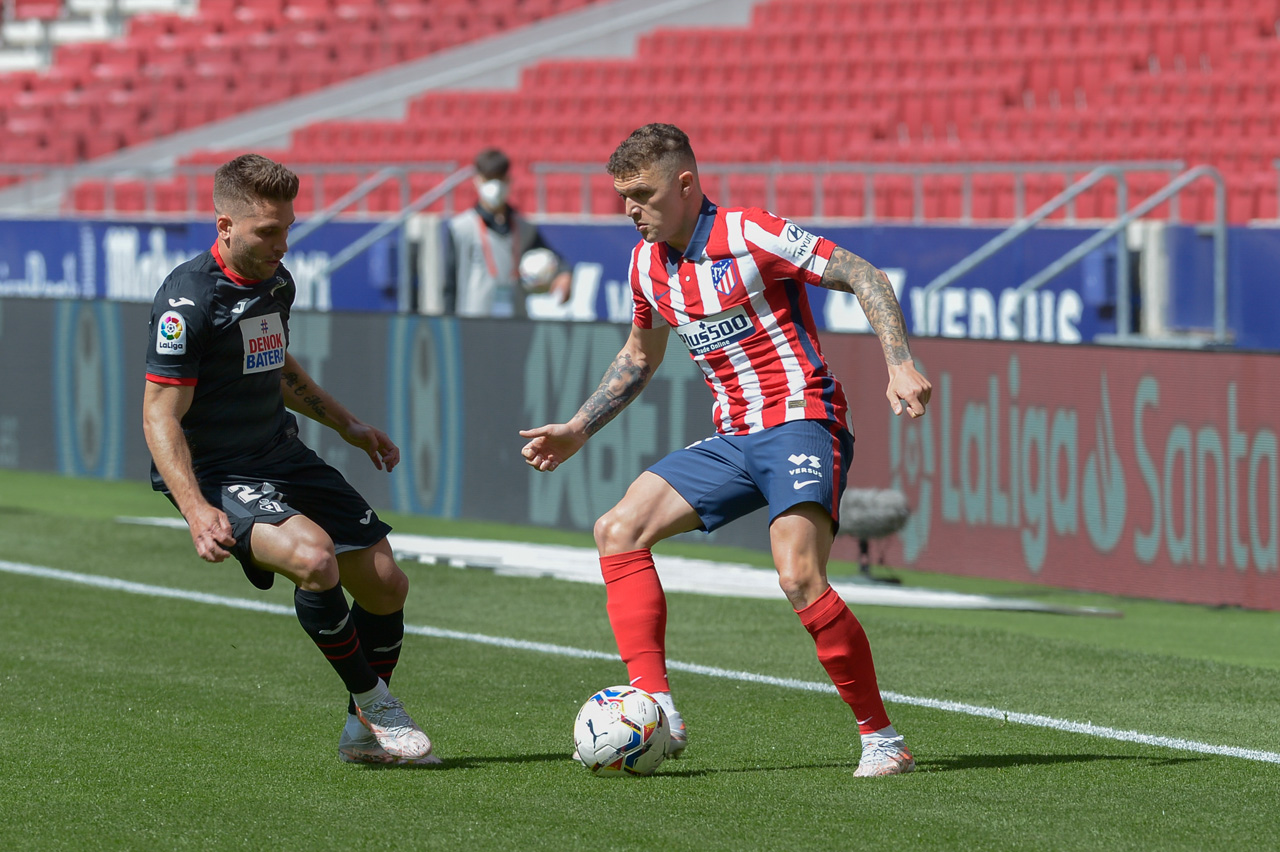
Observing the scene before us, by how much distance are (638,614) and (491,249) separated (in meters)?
7.34

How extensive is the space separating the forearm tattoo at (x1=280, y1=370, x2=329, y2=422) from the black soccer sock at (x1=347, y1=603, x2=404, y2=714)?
0.61m

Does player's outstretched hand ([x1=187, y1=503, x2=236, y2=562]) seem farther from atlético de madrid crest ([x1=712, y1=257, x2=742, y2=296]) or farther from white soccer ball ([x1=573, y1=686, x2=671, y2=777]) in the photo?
atlético de madrid crest ([x1=712, y1=257, x2=742, y2=296])

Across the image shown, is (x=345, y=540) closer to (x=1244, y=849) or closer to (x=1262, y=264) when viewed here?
(x=1244, y=849)

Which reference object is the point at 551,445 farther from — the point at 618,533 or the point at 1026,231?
the point at 1026,231

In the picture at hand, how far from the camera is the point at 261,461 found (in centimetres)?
554

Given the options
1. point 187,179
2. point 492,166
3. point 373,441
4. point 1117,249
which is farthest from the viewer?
point 187,179

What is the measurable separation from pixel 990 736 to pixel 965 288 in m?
8.46

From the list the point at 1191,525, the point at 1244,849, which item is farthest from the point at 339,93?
the point at 1244,849

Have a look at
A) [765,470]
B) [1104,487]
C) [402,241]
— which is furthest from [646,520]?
[402,241]

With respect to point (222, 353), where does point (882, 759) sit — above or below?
below

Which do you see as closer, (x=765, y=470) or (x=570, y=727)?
(x=765, y=470)

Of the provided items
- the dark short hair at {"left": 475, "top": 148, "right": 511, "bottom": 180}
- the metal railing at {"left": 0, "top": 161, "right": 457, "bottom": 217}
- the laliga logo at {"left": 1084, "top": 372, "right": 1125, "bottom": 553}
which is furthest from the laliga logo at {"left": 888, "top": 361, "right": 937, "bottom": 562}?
the metal railing at {"left": 0, "top": 161, "right": 457, "bottom": 217}

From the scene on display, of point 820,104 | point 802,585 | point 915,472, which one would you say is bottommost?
point 915,472

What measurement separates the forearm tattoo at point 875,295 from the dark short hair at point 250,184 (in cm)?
151
